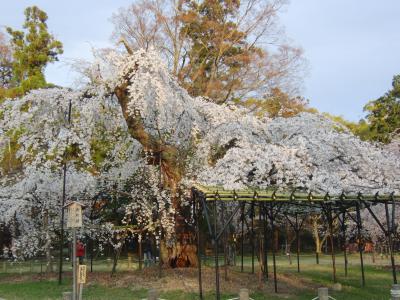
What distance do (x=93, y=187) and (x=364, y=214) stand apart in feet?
38.5

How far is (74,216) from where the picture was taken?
924cm

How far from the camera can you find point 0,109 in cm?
1644

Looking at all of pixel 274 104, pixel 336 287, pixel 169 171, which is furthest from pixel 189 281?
pixel 274 104

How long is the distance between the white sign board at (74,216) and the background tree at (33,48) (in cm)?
1503

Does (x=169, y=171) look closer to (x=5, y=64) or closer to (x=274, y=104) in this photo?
(x=274, y=104)

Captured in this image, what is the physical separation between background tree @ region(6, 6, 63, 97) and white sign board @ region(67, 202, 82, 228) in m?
15.0

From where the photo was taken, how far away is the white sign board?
916 cm

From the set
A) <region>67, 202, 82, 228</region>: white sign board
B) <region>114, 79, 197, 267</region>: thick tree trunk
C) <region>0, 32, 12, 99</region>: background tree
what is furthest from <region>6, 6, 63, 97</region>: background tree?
<region>67, 202, 82, 228</region>: white sign board

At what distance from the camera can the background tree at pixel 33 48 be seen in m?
23.6

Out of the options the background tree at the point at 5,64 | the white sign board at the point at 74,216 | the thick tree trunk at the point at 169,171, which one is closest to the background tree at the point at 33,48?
the background tree at the point at 5,64

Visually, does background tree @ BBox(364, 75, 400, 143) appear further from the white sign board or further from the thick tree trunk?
the white sign board

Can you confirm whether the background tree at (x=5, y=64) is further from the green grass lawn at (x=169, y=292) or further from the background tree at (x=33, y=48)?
the green grass lawn at (x=169, y=292)

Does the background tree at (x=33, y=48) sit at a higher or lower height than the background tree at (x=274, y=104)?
higher

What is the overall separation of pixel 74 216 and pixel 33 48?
1714 centimetres
